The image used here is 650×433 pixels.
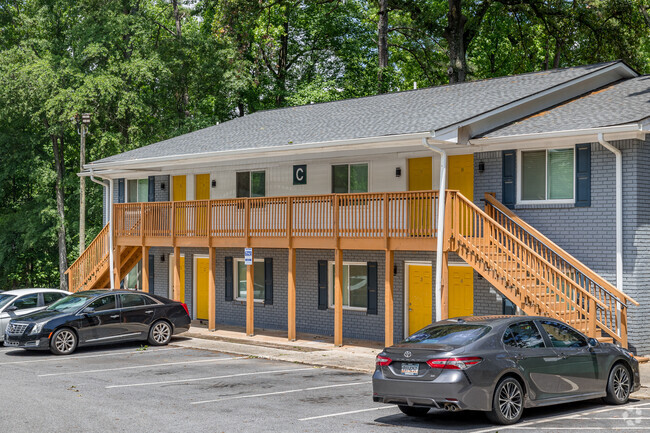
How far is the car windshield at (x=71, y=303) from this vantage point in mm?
19297

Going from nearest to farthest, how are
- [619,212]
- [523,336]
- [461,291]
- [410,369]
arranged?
1. [410,369]
2. [523,336]
3. [619,212]
4. [461,291]

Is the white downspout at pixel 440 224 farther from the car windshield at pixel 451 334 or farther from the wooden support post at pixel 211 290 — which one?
the wooden support post at pixel 211 290

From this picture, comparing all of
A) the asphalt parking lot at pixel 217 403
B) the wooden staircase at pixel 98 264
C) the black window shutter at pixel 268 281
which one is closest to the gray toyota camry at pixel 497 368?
the asphalt parking lot at pixel 217 403

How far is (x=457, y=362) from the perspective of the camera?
1019 centimetres

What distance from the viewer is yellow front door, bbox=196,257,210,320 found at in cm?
2678

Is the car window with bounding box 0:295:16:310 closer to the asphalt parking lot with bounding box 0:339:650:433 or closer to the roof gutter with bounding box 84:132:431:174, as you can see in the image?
the asphalt parking lot with bounding box 0:339:650:433

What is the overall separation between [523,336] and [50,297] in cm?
1486

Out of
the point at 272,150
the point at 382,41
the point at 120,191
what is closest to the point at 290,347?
the point at 272,150

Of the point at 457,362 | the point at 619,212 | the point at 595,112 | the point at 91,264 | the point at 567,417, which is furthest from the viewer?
the point at 91,264

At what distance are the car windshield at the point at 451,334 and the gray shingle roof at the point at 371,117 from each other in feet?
23.5

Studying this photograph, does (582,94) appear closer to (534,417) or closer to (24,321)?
(534,417)

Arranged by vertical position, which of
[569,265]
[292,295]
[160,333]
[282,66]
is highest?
[282,66]

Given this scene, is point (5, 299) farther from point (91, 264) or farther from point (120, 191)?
point (120, 191)

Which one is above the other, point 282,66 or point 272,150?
point 282,66
